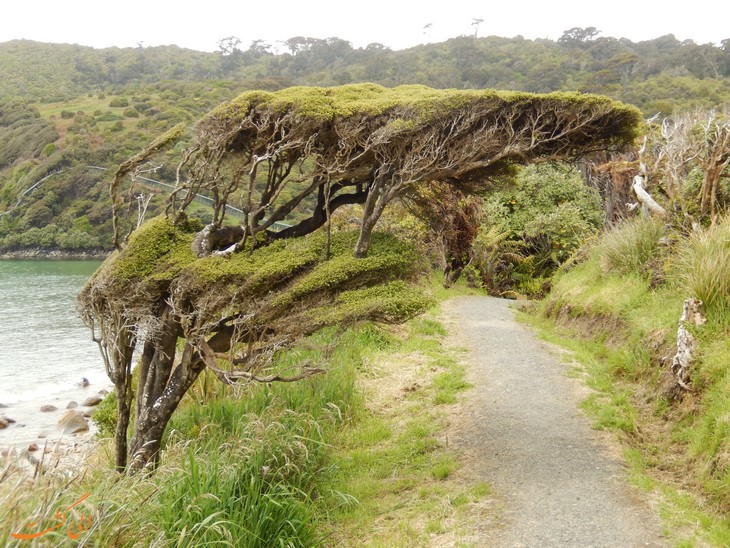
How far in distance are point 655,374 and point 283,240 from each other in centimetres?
483

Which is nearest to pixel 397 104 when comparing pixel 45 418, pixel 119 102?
pixel 45 418

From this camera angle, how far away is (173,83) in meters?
87.6

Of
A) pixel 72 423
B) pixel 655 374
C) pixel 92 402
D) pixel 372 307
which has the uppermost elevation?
pixel 372 307

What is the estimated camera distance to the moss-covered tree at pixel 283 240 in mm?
6184

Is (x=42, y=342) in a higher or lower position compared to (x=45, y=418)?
lower

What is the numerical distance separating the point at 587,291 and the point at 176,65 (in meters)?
113

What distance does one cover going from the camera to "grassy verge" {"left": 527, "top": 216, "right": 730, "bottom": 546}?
16.3ft

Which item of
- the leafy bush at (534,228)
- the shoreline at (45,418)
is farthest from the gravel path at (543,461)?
the leafy bush at (534,228)

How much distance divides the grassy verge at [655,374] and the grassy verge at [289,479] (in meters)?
1.72

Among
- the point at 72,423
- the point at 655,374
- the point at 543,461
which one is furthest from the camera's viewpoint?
the point at 72,423

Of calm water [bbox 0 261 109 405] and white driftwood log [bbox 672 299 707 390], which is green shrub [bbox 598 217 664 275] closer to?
white driftwood log [bbox 672 299 707 390]

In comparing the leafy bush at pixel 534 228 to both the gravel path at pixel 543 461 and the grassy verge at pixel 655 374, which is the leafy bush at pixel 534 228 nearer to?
the grassy verge at pixel 655 374

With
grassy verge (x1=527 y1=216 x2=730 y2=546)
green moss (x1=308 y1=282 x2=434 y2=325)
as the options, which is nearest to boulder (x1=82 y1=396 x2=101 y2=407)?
grassy verge (x1=527 y1=216 x2=730 y2=546)

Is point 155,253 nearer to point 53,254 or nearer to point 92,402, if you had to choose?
point 92,402
